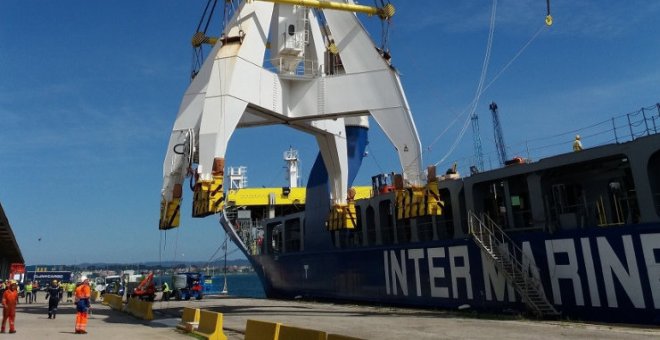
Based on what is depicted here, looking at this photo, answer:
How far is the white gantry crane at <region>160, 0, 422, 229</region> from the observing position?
17.5 m

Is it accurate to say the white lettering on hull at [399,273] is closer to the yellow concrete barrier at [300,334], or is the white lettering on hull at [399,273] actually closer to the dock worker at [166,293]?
the yellow concrete barrier at [300,334]

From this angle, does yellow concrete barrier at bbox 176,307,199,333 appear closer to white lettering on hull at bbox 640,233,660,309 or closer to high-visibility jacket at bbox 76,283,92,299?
high-visibility jacket at bbox 76,283,92,299

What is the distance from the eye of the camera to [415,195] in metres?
18.1

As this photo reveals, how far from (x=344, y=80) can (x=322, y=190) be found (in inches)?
337

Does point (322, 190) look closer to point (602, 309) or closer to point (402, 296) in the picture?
point (402, 296)

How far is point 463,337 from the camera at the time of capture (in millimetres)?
12375

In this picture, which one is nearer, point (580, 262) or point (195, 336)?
point (195, 336)

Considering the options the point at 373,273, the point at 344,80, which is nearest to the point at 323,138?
the point at 344,80

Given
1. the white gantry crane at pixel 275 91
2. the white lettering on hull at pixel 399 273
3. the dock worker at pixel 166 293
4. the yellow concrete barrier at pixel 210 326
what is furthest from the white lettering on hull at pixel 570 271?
the dock worker at pixel 166 293

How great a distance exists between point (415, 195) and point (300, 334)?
33.9 ft

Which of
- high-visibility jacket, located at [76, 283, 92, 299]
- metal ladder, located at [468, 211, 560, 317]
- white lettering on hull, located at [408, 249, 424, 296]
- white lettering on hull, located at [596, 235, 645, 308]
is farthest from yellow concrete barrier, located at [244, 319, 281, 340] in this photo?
white lettering on hull, located at [408, 249, 424, 296]

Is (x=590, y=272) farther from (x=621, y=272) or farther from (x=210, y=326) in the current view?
(x=210, y=326)

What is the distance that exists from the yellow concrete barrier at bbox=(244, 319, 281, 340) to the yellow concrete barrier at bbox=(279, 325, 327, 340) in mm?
296

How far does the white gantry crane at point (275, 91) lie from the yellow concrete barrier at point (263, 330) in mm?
6673
